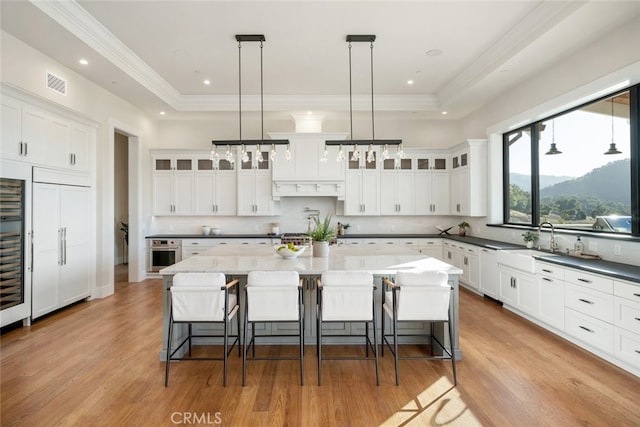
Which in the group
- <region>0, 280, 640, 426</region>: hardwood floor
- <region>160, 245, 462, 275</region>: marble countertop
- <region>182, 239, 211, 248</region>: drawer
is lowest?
<region>0, 280, 640, 426</region>: hardwood floor

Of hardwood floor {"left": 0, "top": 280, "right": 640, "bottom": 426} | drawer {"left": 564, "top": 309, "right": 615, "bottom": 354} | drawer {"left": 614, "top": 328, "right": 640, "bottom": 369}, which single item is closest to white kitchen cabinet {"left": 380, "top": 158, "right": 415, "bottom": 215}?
hardwood floor {"left": 0, "top": 280, "right": 640, "bottom": 426}

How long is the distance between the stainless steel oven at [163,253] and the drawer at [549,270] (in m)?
5.81

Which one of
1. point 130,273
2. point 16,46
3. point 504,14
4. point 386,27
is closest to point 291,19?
point 386,27

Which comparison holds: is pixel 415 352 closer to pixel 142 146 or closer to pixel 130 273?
pixel 130 273

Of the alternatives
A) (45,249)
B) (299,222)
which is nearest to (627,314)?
(299,222)

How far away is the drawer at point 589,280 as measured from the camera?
273 centimetres

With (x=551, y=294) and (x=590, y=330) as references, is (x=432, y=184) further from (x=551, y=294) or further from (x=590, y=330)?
(x=590, y=330)

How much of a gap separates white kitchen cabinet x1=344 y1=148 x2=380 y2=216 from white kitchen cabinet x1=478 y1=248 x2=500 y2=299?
7.29 feet

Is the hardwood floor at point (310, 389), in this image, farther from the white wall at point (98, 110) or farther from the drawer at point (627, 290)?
the white wall at point (98, 110)

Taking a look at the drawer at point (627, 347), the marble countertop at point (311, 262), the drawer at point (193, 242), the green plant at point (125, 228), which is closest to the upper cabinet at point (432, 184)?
the marble countertop at point (311, 262)

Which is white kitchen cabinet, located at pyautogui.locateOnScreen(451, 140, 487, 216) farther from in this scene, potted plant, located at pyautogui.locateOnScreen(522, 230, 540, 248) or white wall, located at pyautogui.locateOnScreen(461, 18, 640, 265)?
potted plant, located at pyautogui.locateOnScreen(522, 230, 540, 248)

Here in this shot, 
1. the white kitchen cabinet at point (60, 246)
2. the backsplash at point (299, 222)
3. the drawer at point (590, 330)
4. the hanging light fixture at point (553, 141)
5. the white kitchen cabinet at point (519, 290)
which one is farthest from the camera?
the backsplash at point (299, 222)

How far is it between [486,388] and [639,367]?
1.27 metres

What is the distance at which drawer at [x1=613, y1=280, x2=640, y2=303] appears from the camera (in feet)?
8.16
